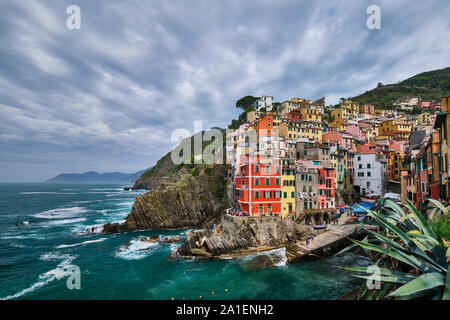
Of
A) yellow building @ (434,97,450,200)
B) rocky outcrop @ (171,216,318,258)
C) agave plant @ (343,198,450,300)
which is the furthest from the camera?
rocky outcrop @ (171,216,318,258)

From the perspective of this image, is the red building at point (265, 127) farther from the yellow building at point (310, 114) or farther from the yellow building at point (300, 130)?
the yellow building at point (310, 114)

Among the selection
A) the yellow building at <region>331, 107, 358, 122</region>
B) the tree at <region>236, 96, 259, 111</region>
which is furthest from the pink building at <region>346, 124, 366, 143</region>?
the tree at <region>236, 96, 259, 111</region>

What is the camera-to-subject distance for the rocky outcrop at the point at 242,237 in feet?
103

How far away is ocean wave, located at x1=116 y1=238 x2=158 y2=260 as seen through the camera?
32.7 metres

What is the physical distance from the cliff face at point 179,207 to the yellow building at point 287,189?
16.9 metres

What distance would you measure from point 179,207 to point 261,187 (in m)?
24.2

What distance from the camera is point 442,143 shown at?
18688 millimetres

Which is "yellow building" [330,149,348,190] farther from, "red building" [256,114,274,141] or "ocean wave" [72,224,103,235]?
"ocean wave" [72,224,103,235]

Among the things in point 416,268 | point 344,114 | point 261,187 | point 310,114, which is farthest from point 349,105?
point 416,268

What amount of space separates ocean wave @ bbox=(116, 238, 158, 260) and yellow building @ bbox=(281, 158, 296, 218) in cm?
2382

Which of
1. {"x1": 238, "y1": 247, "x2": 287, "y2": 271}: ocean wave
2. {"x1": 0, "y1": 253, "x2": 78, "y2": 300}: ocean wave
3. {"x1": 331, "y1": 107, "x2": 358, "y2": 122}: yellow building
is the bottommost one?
{"x1": 0, "y1": 253, "x2": 78, "y2": 300}: ocean wave

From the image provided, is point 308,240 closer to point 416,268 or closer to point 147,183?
point 416,268

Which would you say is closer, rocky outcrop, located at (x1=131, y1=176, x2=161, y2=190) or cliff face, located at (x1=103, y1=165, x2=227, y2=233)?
cliff face, located at (x1=103, y1=165, x2=227, y2=233)

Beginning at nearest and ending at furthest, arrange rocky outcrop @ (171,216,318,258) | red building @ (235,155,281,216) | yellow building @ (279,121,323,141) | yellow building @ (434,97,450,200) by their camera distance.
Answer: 1. yellow building @ (434,97,450,200)
2. rocky outcrop @ (171,216,318,258)
3. red building @ (235,155,281,216)
4. yellow building @ (279,121,323,141)
